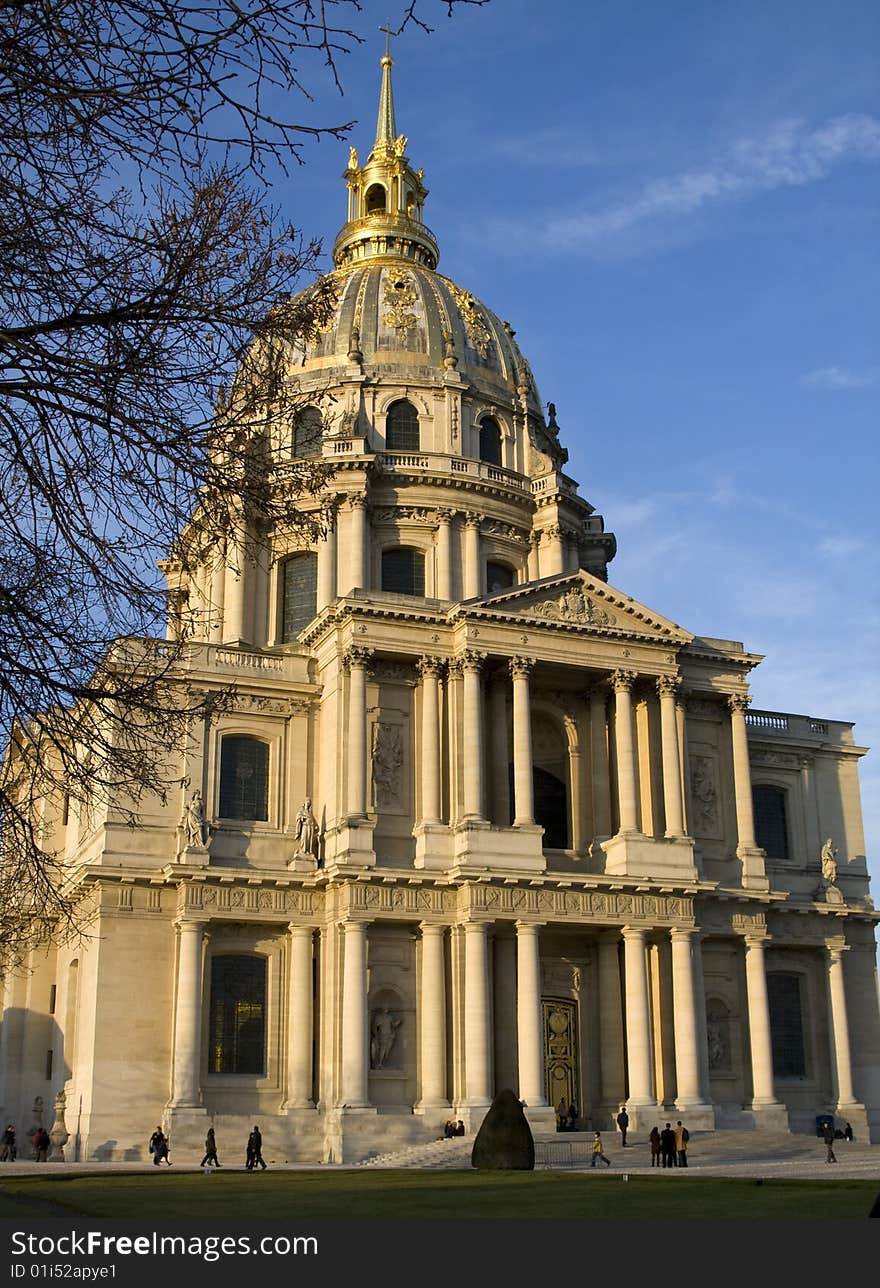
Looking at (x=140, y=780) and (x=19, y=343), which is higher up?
(x=19, y=343)

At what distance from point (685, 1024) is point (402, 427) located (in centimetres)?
2583

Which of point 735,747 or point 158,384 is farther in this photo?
point 735,747

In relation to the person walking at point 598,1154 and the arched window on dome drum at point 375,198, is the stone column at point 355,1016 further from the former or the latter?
the arched window on dome drum at point 375,198

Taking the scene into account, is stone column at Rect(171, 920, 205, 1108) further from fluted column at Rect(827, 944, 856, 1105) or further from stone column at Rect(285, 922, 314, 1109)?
fluted column at Rect(827, 944, 856, 1105)

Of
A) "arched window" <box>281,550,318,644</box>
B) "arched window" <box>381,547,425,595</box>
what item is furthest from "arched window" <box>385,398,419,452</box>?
"arched window" <box>281,550,318,644</box>

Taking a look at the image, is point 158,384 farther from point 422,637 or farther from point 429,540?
point 429,540

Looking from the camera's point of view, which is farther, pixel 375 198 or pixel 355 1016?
pixel 375 198

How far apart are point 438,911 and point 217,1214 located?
24919 millimetres

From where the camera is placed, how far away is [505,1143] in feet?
104

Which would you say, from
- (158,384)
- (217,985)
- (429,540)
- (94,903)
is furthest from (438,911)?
(158,384)

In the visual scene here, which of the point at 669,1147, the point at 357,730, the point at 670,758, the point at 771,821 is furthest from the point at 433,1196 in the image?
the point at 771,821

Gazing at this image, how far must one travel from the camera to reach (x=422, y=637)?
45.0m

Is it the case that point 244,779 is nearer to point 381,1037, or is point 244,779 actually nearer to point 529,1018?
point 381,1037

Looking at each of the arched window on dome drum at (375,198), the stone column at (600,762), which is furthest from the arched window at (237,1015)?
the arched window on dome drum at (375,198)
